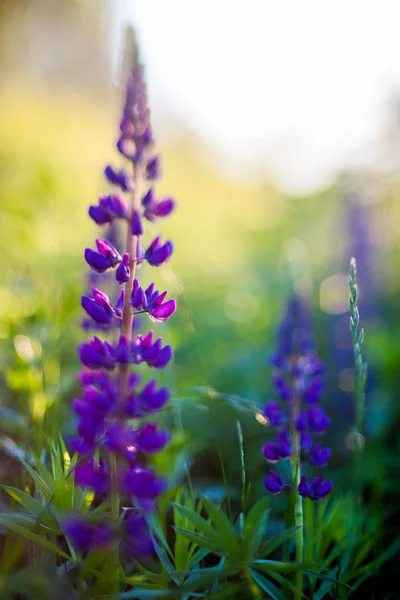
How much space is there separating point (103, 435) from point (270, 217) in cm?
957

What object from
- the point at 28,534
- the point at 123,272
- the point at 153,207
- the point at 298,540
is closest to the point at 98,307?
the point at 123,272

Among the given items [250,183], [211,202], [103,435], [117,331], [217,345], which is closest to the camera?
[103,435]

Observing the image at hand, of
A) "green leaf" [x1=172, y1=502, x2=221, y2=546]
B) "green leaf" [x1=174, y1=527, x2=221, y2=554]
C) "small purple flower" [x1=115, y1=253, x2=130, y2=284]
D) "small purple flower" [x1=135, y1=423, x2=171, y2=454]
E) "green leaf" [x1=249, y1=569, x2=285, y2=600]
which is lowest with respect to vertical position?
"green leaf" [x1=249, y1=569, x2=285, y2=600]

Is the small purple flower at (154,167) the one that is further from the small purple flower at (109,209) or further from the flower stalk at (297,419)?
the flower stalk at (297,419)

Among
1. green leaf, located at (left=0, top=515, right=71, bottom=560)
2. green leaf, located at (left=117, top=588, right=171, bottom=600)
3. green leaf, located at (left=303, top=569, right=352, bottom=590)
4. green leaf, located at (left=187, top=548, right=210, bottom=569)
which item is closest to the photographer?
green leaf, located at (left=117, top=588, right=171, bottom=600)

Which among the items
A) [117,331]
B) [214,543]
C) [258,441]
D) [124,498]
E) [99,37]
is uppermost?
[99,37]

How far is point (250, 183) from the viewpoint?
1302cm

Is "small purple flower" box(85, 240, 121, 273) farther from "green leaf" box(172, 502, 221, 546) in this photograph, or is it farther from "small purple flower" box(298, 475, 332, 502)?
"small purple flower" box(298, 475, 332, 502)

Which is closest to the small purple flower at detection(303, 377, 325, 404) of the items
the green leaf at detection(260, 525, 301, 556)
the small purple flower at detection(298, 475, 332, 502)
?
the small purple flower at detection(298, 475, 332, 502)

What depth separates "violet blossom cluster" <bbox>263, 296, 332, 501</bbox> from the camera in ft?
6.11

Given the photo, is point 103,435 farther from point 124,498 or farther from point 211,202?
point 211,202

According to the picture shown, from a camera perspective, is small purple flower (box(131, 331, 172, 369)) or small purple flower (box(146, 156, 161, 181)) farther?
small purple flower (box(146, 156, 161, 181))

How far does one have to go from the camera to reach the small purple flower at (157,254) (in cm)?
170

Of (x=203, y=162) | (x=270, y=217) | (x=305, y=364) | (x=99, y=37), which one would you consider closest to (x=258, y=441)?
(x=305, y=364)
